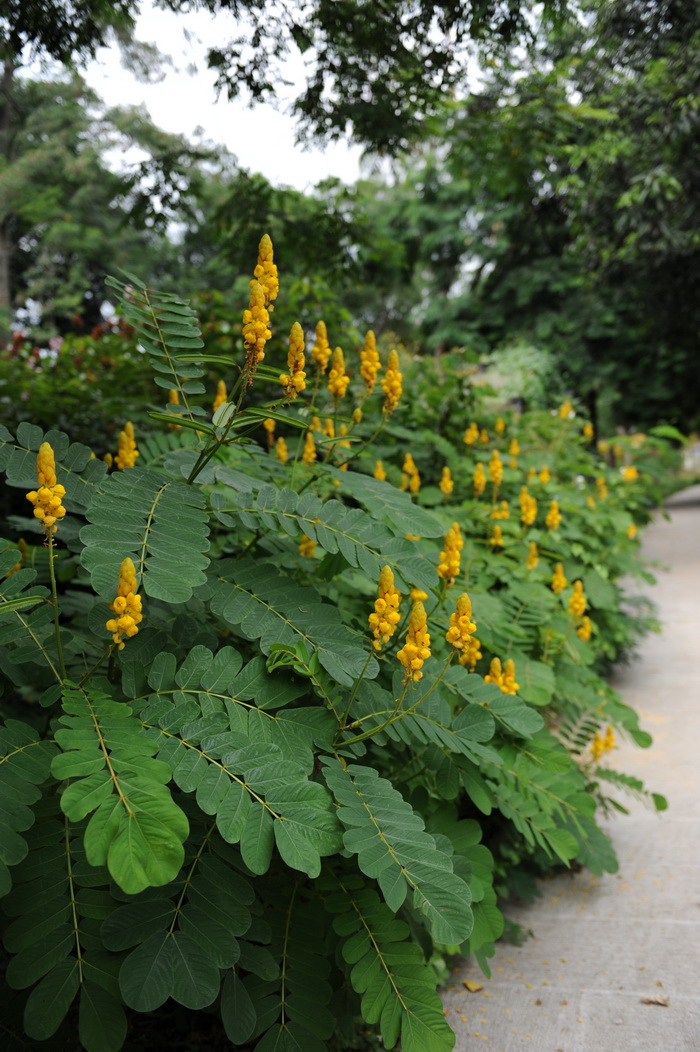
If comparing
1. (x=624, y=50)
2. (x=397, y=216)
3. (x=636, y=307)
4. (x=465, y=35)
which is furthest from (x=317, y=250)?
(x=397, y=216)

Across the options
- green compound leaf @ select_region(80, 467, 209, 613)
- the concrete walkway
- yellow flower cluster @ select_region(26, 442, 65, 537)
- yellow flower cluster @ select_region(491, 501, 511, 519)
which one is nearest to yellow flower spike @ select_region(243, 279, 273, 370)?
green compound leaf @ select_region(80, 467, 209, 613)

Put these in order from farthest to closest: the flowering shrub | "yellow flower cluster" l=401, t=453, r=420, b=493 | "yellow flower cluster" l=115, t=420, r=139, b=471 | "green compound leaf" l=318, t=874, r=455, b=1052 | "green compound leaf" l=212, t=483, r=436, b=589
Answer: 1. "yellow flower cluster" l=401, t=453, r=420, b=493
2. "yellow flower cluster" l=115, t=420, r=139, b=471
3. "green compound leaf" l=212, t=483, r=436, b=589
4. "green compound leaf" l=318, t=874, r=455, b=1052
5. the flowering shrub

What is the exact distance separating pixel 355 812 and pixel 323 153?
4557mm

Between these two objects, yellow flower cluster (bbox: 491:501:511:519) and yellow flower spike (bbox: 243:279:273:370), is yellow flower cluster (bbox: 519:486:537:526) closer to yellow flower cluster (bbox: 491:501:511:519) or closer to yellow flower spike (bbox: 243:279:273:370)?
yellow flower cluster (bbox: 491:501:511:519)

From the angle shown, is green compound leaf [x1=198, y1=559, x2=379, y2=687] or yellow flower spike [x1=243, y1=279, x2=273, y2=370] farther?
green compound leaf [x1=198, y1=559, x2=379, y2=687]

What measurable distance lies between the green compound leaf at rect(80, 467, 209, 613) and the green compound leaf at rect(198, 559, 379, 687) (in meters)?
0.20

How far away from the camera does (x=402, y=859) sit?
1453mm

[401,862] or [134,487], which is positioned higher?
[134,487]

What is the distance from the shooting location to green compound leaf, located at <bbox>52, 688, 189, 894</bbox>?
1.18m

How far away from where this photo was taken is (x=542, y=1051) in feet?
6.50

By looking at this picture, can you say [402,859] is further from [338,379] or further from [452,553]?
[338,379]

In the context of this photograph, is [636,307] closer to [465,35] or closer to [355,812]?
[465,35]

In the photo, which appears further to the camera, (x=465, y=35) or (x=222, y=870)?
(x=465, y=35)

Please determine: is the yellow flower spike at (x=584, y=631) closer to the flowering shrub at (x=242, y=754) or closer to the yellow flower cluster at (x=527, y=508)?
the yellow flower cluster at (x=527, y=508)
